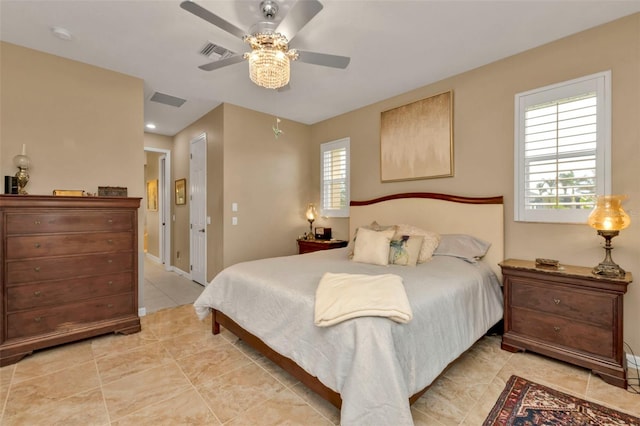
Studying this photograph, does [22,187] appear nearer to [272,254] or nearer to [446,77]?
[272,254]

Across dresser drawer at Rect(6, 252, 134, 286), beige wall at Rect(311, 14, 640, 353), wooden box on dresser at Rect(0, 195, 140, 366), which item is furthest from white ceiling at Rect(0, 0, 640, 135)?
Answer: dresser drawer at Rect(6, 252, 134, 286)

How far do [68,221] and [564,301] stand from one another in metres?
4.16

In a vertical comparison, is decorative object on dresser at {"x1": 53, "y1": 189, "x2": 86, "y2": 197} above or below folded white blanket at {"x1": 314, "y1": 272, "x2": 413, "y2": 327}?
above

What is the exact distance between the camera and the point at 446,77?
322cm

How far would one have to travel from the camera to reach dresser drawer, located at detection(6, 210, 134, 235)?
229cm

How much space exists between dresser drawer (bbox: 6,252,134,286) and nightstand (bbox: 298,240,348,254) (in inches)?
90.3

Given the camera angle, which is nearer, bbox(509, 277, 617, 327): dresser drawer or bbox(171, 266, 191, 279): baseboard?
bbox(509, 277, 617, 327): dresser drawer

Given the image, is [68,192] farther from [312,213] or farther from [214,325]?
[312,213]

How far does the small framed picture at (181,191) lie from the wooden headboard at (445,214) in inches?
126

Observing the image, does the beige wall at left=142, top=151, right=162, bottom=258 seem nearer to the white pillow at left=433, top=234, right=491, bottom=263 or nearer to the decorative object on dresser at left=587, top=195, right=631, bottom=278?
the white pillow at left=433, top=234, right=491, bottom=263

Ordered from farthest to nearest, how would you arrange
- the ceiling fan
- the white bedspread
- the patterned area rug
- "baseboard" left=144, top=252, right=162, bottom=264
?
1. "baseboard" left=144, top=252, right=162, bottom=264
2. the ceiling fan
3. the patterned area rug
4. the white bedspread

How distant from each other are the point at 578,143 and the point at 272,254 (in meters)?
3.82

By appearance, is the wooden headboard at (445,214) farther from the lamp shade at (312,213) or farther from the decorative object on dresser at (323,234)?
the lamp shade at (312,213)

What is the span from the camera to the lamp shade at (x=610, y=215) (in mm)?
2043
